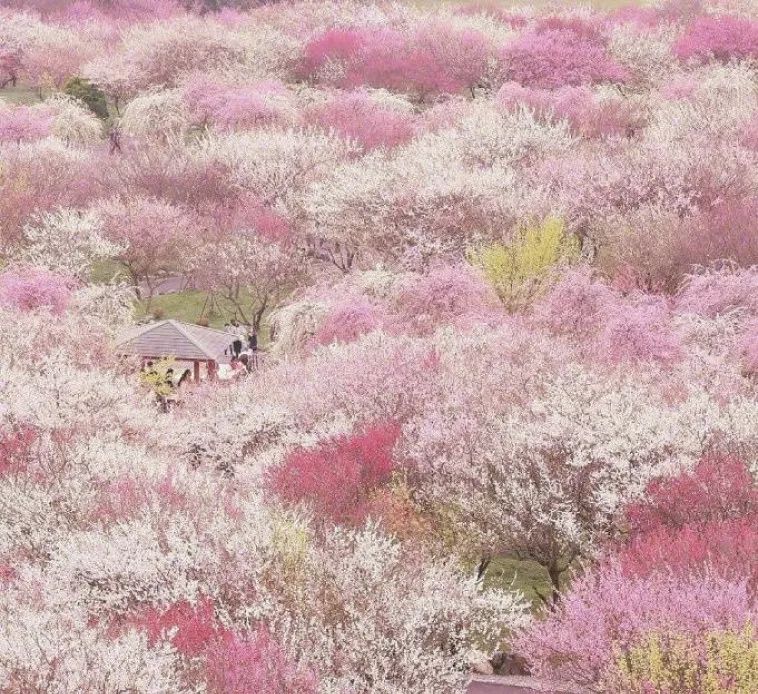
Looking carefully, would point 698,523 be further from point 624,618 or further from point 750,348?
point 750,348

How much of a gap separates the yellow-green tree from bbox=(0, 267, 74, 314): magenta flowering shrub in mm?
15971

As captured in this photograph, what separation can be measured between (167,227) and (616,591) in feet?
131

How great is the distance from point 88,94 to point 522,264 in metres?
51.1

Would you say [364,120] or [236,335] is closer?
[236,335]

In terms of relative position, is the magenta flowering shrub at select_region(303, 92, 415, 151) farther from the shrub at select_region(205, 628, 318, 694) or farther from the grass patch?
the shrub at select_region(205, 628, 318, 694)

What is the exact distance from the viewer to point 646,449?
26.2 meters

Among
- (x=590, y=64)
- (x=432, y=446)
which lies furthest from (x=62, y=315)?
(x=590, y=64)

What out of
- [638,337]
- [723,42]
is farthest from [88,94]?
[638,337]

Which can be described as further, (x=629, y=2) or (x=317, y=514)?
(x=629, y=2)

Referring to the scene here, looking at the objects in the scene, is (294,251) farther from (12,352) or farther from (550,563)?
(550,563)

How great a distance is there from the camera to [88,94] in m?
86.2

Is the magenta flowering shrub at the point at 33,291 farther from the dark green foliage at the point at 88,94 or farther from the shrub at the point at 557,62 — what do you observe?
the shrub at the point at 557,62

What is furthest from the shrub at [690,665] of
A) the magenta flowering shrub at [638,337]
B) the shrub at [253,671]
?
the magenta flowering shrub at [638,337]

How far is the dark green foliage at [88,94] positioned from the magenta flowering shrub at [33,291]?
38.4m
